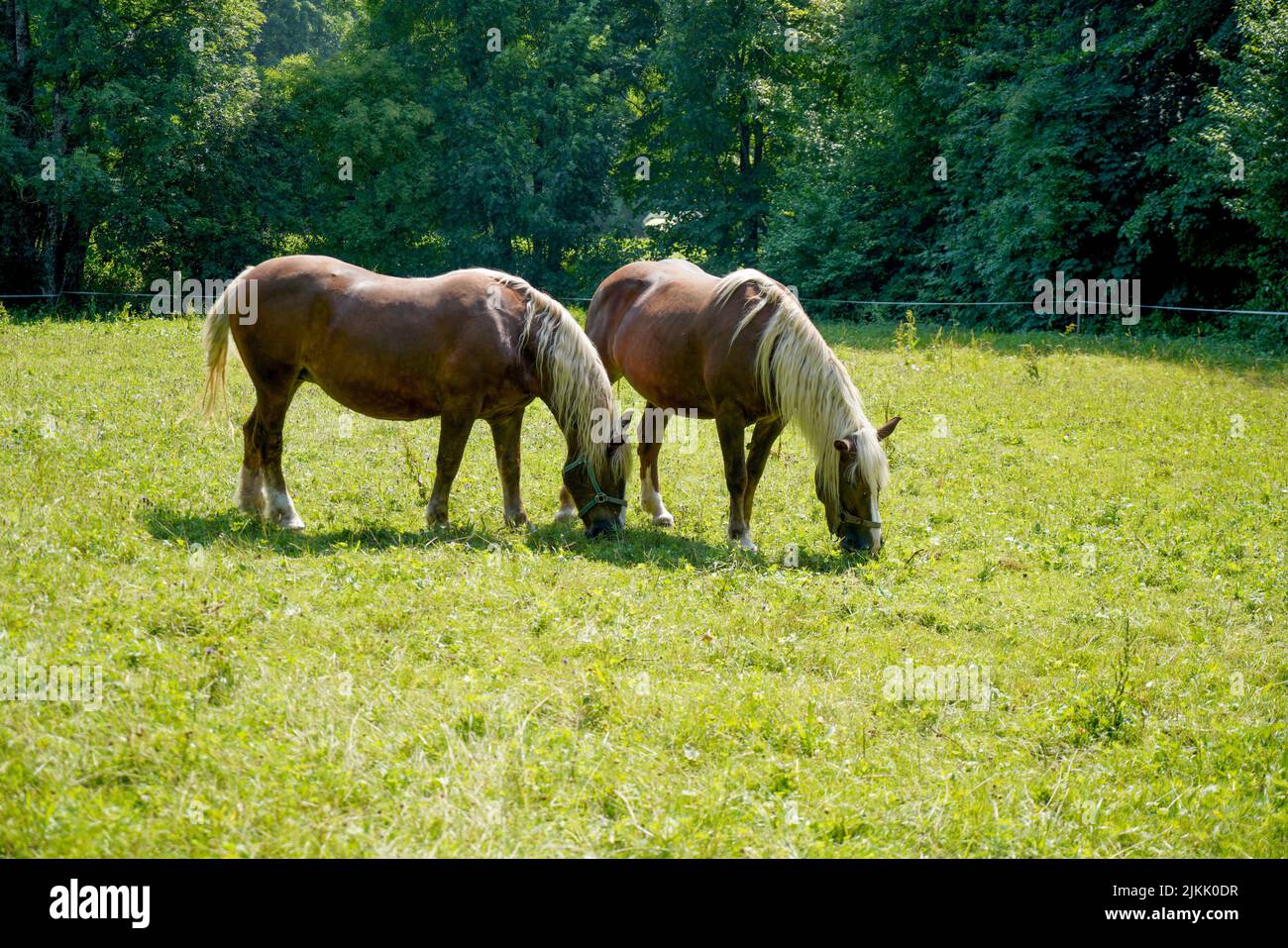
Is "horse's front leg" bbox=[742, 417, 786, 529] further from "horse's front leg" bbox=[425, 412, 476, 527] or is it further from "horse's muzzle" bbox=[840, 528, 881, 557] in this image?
"horse's front leg" bbox=[425, 412, 476, 527]

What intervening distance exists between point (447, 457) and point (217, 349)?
86.6 inches

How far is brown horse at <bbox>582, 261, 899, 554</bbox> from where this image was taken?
25.5 feet

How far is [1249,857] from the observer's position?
13.6ft

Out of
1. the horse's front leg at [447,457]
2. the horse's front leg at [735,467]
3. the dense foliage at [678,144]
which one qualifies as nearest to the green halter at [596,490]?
the horse's front leg at [447,457]

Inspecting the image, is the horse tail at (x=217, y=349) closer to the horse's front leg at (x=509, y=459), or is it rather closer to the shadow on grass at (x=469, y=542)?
the shadow on grass at (x=469, y=542)

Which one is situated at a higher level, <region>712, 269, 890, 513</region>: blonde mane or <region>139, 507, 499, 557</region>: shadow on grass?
<region>712, 269, 890, 513</region>: blonde mane

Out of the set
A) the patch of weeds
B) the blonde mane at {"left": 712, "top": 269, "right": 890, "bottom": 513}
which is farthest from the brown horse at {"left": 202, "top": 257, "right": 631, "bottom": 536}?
the patch of weeds

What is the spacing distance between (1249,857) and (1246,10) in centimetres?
1892

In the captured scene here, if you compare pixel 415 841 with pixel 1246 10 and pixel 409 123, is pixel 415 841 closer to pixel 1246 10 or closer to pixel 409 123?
pixel 1246 10

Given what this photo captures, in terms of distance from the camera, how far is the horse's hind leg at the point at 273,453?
26.3ft

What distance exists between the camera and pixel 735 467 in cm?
837

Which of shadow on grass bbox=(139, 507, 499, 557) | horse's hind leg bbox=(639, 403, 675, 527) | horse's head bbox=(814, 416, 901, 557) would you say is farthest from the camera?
horse's hind leg bbox=(639, 403, 675, 527)

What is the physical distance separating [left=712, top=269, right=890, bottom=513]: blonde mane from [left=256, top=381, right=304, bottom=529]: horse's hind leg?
384cm

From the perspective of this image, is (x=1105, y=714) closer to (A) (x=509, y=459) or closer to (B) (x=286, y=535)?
(A) (x=509, y=459)
